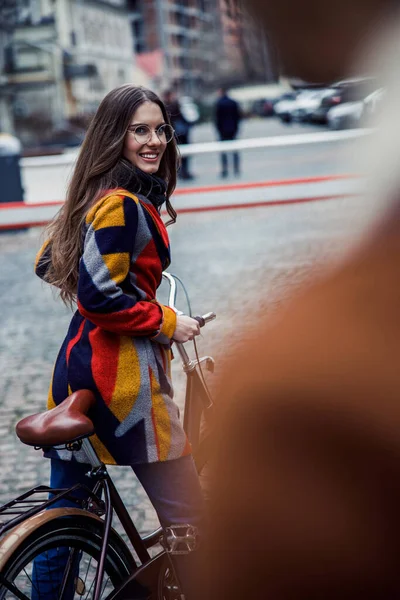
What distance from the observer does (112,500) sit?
1947mm

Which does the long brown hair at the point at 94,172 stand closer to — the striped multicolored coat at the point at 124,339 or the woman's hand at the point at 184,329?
the striped multicolored coat at the point at 124,339

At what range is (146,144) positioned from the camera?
190 centimetres

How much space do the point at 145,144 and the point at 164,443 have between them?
686mm

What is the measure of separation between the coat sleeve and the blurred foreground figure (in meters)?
0.55

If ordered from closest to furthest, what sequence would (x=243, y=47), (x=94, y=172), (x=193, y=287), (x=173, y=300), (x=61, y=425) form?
(x=243, y=47)
(x=61, y=425)
(x=94, y=172)
(x=173, y=300)
(x=193, y=287)

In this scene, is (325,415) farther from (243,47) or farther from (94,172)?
(94,172)

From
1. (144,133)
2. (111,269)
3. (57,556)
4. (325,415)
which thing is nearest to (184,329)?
Answer: (111,269)

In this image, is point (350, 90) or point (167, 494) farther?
point (167, 494)

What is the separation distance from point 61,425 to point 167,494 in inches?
14.6

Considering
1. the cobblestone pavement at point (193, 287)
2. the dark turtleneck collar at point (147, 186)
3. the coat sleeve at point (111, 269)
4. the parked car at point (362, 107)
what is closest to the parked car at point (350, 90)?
the parked car at point (362, 107)

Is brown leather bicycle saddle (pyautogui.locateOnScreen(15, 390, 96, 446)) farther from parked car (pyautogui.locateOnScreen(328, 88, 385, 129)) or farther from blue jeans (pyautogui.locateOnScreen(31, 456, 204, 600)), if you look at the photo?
parked car (pyautogui.locateOnScreen(328, 88, 385, 129))

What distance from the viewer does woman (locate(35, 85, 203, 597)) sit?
5.80 feet

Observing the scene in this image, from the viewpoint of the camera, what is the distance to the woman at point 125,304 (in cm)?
177

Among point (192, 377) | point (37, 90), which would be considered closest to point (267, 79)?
point (192, 377)
